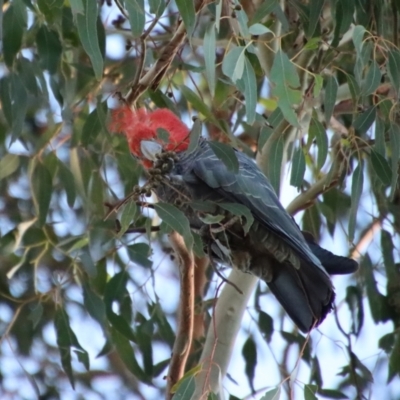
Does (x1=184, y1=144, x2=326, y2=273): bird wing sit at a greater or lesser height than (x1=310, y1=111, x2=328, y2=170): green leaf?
lesser

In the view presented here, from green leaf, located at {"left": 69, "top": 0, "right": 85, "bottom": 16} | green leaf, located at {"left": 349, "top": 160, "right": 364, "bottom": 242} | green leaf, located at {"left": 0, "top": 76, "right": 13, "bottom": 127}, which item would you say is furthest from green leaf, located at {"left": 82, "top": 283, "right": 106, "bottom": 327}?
green leaf, located at {"left": 69, "top": 0, "right": 85, "bottom": 16}

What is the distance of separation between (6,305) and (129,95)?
185cm

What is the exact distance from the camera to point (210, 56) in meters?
1.67

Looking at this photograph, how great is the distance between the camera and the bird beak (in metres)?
2.18

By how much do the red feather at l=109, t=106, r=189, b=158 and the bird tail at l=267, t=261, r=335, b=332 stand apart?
1.42ft

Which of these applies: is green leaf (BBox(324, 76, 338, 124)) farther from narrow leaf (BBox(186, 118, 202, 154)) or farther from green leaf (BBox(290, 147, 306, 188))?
narrow leaf (BBox(186, 118, 202, 154))

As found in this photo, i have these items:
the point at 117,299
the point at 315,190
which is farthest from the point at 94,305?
the point at 315,190

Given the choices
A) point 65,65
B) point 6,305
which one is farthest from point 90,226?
point 6,305

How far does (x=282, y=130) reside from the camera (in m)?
2.23

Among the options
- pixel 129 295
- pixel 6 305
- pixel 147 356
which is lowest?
pixel 147 356

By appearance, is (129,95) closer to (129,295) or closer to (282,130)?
(282,130)

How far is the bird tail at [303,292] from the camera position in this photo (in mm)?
2161

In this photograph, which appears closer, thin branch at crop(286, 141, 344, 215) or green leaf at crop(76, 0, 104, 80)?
green leaf at crop(76, 0, 104, 80)

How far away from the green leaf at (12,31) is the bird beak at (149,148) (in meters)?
0.38
